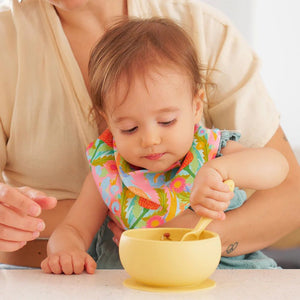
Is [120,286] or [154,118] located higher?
[154,118]

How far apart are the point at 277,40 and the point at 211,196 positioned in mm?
2016

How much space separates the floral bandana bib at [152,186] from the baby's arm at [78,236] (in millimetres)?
37

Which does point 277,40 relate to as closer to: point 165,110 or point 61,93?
point 61,93

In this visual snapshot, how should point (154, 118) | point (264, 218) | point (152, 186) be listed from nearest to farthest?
point (154, 118) → point (152, 186) → point (264, 218)

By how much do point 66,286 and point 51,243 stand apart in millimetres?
317

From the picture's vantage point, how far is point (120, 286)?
36.4 inches

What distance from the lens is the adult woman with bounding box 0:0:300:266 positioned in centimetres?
159

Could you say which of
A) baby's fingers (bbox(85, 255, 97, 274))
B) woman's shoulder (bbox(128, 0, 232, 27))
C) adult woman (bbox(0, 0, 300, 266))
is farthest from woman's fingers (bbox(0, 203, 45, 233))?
woman's shoulder (bbox(128, 0, 232, 27))

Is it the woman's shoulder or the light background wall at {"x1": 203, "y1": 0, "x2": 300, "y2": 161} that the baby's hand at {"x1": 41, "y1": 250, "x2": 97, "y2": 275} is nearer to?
the woman's shoulder

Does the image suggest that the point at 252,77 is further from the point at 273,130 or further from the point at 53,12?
the point at 53,12

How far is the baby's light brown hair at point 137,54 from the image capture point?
1.27 meters

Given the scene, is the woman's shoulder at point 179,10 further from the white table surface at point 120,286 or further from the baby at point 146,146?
the white table surface at point 120,286

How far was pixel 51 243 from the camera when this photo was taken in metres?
1.25

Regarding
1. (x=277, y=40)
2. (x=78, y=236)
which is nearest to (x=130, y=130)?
(x=78, y=236)
